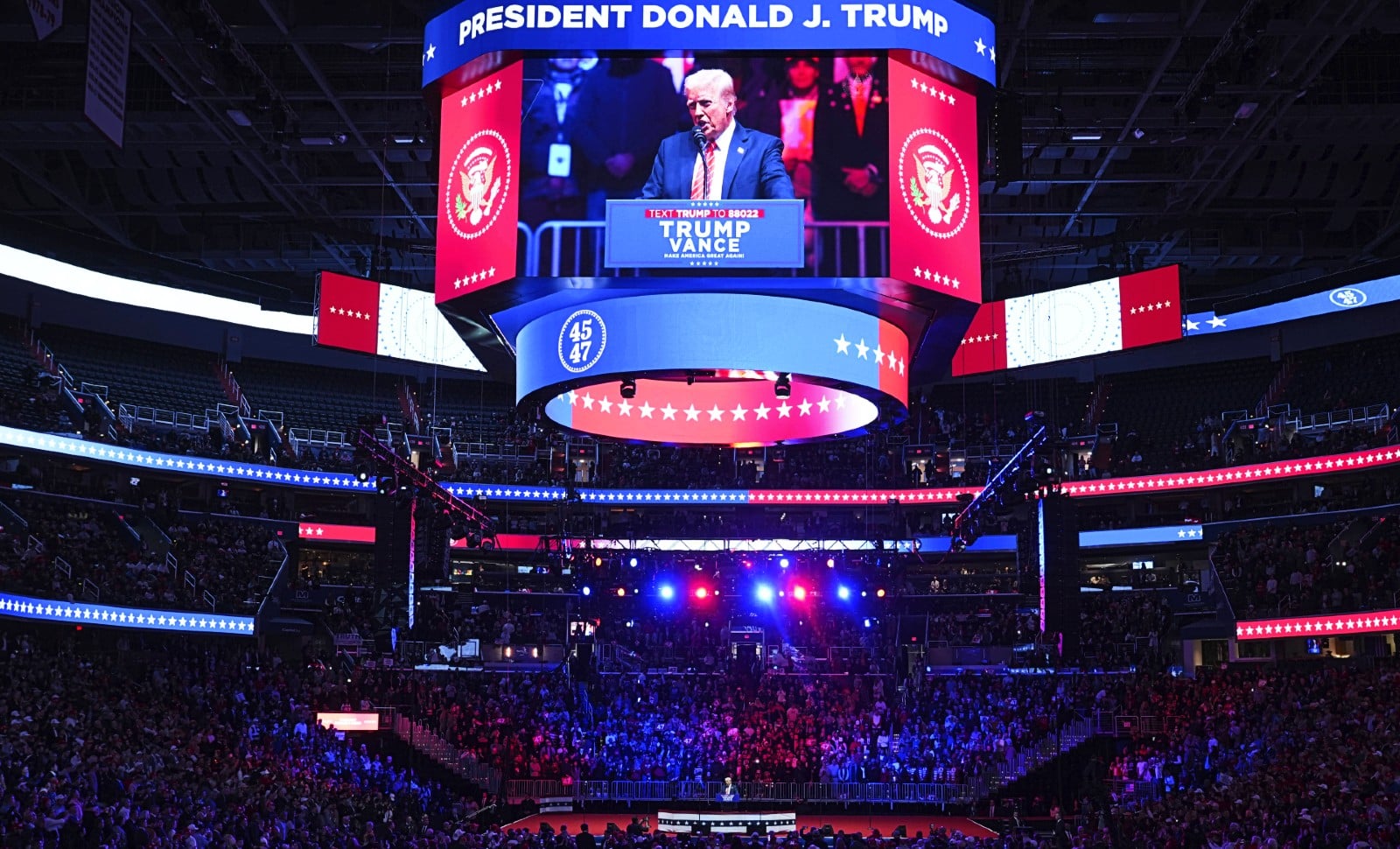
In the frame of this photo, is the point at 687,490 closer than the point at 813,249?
No

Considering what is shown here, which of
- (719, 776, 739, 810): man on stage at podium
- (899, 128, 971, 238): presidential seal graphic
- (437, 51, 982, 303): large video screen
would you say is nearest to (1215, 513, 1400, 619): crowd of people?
(719, 776, 739, 810): man on stage at podium

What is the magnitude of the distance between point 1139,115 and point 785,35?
49.2 ft

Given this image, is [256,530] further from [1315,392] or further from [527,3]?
[1315,392]

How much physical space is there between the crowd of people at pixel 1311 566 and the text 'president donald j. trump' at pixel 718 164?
25404 mm

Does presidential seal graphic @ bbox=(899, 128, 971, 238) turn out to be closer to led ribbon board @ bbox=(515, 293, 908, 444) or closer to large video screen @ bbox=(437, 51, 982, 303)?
large video screen @ bbox=(437, 51, 982, 303)

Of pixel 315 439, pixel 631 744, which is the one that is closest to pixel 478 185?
pixel 631 744

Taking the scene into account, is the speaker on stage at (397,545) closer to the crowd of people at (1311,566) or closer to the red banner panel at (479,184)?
the red banner panel at (479,184)

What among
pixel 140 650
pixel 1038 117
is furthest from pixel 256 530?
pixel 1038 117

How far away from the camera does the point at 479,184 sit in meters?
17.6

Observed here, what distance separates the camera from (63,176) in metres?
35.7

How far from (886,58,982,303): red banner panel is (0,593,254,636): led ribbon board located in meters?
23.5

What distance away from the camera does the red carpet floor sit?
33.2m

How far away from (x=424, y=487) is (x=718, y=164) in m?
14.6

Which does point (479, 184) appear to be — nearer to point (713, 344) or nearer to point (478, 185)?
point (478, 185)
